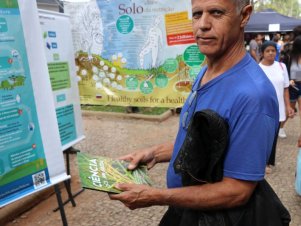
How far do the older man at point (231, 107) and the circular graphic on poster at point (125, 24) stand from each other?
16.1ft

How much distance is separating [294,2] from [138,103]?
3586 inches

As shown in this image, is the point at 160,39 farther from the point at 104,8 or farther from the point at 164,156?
the point at 164,156

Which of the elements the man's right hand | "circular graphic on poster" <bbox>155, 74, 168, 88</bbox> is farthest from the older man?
"circular graphic on poster" <bbox>155, 74, 168, 88</bbox>

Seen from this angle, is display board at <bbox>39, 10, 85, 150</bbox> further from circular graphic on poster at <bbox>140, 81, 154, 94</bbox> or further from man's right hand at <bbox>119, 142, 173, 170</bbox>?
circular graphic on poster at <bbox>140, 81, 154, 94</bbox>

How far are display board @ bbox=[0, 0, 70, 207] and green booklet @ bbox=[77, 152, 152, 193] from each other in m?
0.75

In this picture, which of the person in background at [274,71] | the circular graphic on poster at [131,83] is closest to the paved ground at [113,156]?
the person in background at [274,71]

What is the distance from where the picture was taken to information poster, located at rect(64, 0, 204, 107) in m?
5.93

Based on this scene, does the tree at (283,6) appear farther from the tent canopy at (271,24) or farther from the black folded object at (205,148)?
the black folded object at (205,148)

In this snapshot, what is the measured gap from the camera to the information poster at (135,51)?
593cm

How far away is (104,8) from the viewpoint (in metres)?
6.39

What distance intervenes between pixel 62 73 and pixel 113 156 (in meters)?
2.11

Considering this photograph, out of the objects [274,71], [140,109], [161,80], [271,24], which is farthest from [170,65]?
[271,24]

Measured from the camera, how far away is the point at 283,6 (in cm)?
7775

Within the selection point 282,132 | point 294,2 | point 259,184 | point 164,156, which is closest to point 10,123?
point 164,156
